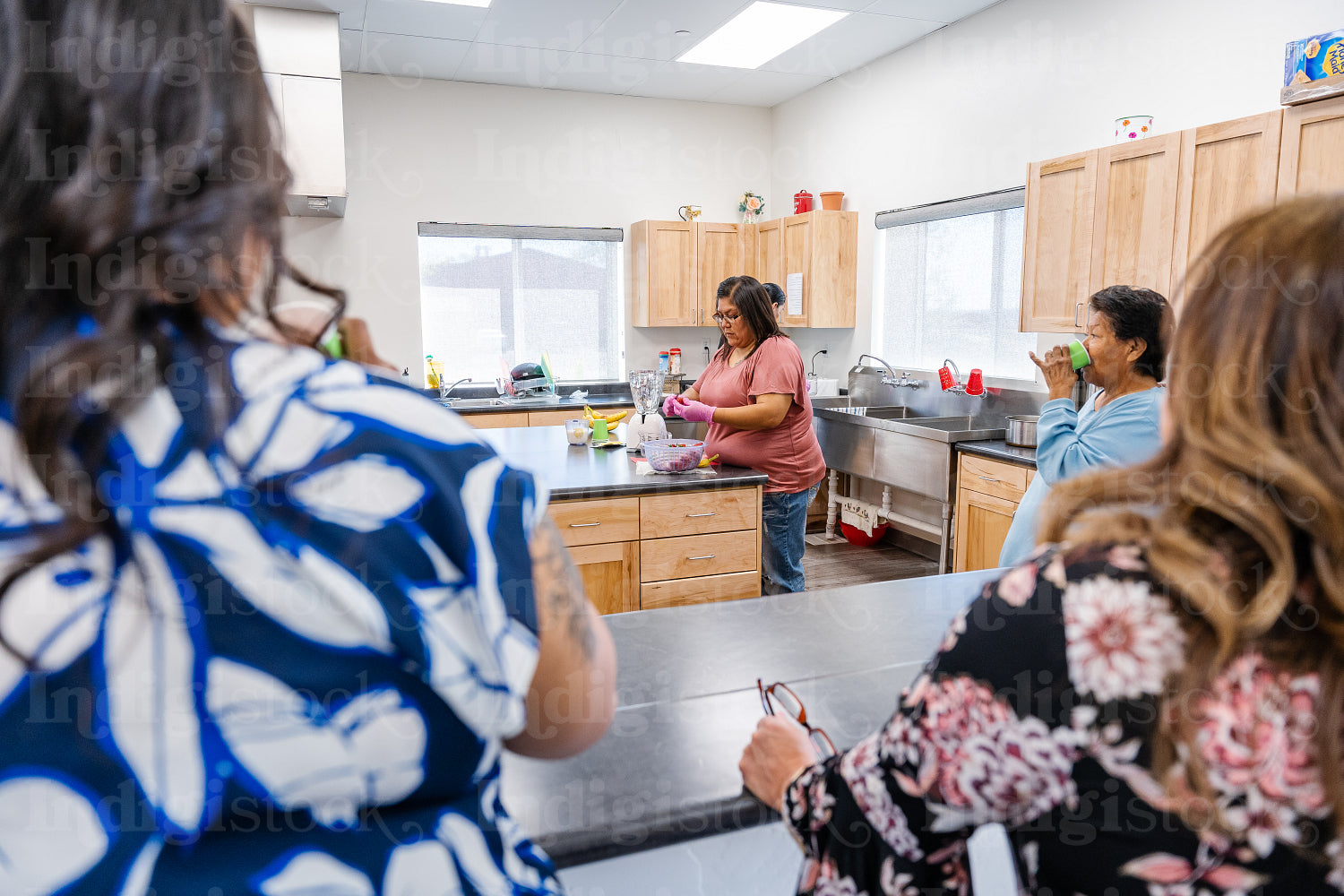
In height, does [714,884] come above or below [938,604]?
below

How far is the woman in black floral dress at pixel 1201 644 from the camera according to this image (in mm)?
567

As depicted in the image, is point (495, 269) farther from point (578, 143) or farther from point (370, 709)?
point (370, 709)

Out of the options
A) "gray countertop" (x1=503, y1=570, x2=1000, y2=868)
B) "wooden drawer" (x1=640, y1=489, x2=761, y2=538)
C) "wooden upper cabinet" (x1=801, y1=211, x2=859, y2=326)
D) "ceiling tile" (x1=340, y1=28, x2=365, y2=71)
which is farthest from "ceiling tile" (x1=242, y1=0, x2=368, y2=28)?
"gray countertop" (x1=503, y1=570, x2=1000, y2=868)

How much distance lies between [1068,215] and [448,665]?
3.46 meters

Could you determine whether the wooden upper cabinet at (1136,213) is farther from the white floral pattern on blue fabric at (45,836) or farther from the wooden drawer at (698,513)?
the white floral pattern on blue fabric at (45,836)

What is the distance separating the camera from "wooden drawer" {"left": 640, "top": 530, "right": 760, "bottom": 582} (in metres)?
2.72

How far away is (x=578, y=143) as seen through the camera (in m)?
5.55

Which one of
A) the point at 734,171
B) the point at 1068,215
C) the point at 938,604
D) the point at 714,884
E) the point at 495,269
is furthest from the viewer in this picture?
the point at 734,171

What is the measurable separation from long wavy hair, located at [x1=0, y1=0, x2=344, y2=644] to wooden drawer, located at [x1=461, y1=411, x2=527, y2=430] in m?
4.38

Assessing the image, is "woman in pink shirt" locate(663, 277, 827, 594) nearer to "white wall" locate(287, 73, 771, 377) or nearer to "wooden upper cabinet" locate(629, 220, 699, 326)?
"wooden upper cabinet" locate(629, 220, 699, 326)

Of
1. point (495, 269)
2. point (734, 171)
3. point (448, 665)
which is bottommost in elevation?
point (448, 665)

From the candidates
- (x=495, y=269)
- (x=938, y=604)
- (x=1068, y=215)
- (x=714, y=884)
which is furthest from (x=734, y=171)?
(x=714, y=884)

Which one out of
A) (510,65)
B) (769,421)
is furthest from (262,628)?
(510,65)

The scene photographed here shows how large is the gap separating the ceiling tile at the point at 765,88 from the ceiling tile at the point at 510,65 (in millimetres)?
1142
